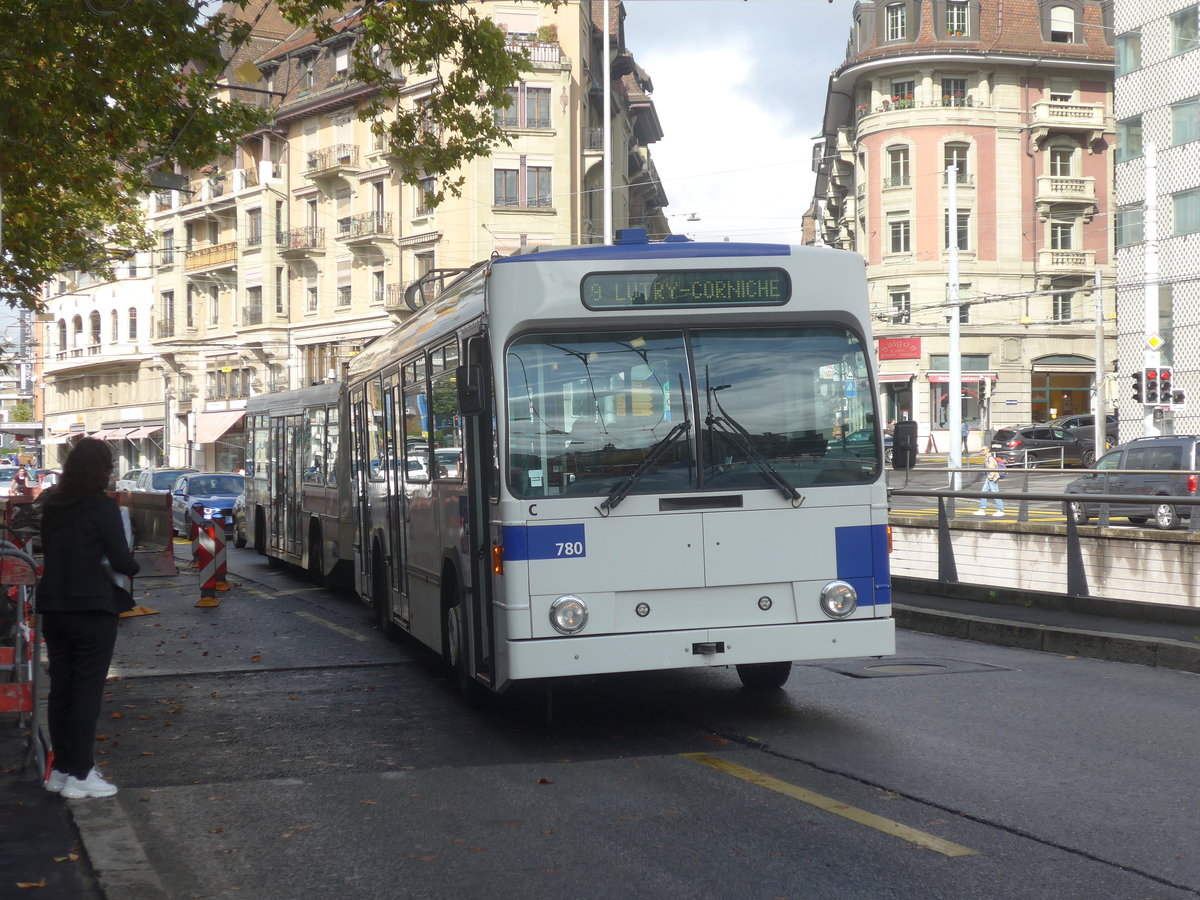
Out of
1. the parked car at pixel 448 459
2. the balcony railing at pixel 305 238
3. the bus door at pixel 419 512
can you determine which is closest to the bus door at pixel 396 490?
the bus door at pixel 419 512

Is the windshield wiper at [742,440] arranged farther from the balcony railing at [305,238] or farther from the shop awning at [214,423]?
the shop awning at [214,423]

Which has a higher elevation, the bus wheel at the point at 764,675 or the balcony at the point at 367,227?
the balcony at the point at 367,227

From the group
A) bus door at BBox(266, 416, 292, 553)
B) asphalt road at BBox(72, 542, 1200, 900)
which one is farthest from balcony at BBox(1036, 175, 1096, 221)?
asphalt road at BBox(72, 542, 1200, 900)

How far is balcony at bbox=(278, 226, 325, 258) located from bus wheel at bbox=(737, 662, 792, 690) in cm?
5570

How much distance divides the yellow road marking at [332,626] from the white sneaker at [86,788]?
7.32 metres

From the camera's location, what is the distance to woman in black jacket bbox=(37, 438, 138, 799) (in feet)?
24.1

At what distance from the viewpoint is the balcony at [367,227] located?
2371 inches

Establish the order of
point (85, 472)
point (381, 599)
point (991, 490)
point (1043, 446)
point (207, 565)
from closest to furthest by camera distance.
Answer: point (85, 472) < point (381, 599) < point (207, 565) < point (991, 490) < point (1043, 446)

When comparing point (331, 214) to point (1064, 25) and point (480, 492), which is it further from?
point (480, 492)

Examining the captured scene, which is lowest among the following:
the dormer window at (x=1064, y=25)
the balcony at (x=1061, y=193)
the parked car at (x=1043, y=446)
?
the parked car at (x=1043, y=446)

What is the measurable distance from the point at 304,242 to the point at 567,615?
191 feet

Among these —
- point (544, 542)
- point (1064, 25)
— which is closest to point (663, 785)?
point (544, 542)

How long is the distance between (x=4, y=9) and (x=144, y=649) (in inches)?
234

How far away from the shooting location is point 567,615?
28.2 feet
